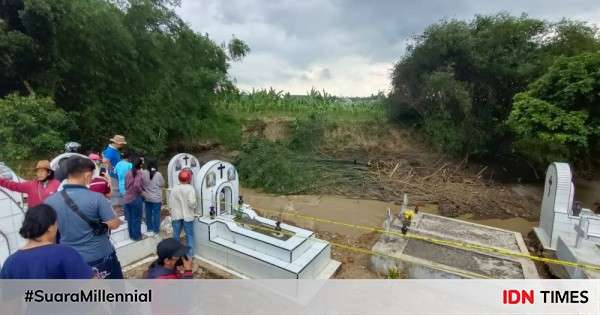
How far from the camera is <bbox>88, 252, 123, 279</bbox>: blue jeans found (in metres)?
3.16

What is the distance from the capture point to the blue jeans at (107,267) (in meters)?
3.16

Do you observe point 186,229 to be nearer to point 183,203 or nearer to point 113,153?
point 183,203

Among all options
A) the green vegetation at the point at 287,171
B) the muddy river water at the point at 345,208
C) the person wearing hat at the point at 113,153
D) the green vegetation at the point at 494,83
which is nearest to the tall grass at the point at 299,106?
the green vegetation at the point at 494,83

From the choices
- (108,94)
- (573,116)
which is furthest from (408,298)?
(108,94)

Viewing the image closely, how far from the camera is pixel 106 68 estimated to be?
34.6 ft

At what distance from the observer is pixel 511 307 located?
5031 millimetres

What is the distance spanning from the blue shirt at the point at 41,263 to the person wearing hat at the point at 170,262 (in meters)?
0.56

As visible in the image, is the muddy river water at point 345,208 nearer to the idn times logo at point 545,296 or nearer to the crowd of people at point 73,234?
the idn times logo at point 545,296

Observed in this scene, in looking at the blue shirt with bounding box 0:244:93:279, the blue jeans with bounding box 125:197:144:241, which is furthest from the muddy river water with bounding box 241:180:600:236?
the blue shirt with bounding box 0:244:93:279

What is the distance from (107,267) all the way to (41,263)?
126 cm

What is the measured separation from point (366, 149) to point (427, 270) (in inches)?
542

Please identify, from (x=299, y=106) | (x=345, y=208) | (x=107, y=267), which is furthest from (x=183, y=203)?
(x=299, y=106)

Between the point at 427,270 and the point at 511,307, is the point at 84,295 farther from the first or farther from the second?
the point at 511,307

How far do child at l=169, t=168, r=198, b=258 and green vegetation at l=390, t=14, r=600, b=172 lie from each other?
413 inches
